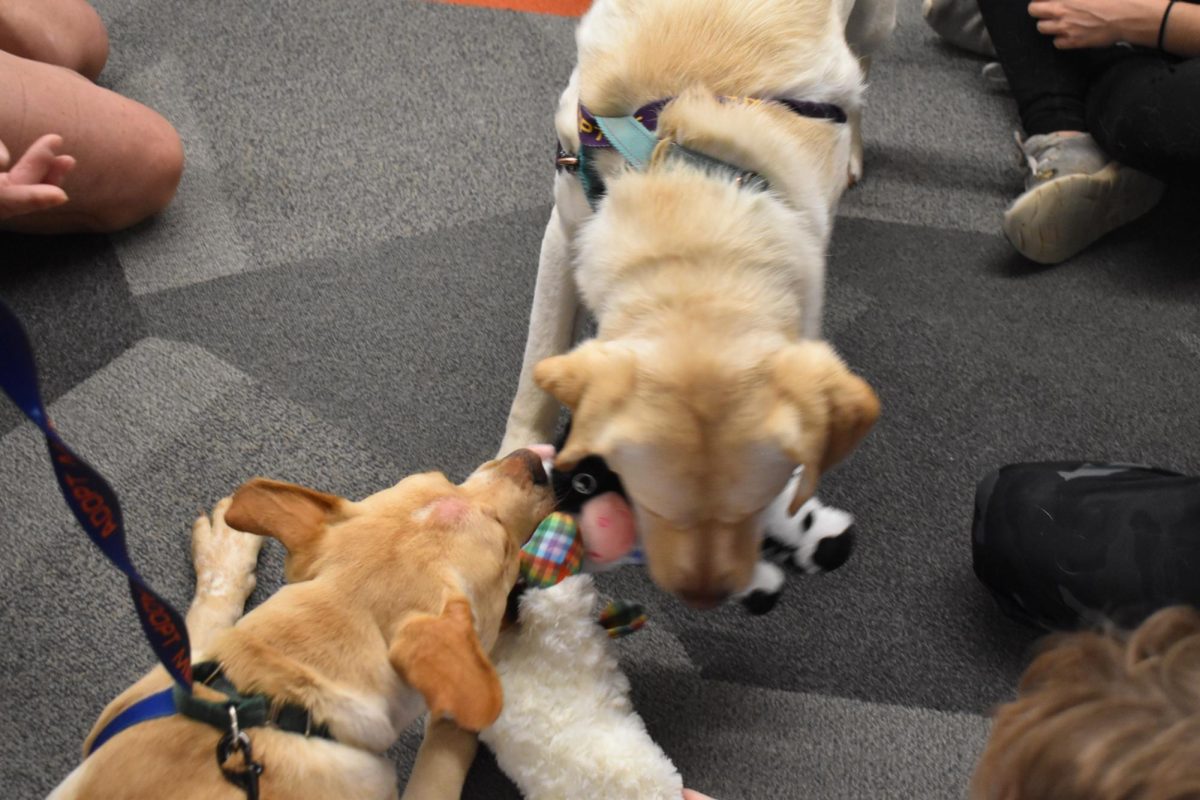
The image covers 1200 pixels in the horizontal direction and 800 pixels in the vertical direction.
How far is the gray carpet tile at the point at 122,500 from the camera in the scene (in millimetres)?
1653

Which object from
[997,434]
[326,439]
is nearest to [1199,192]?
[997,434]

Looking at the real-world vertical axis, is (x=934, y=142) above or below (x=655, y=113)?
below

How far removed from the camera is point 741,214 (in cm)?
141

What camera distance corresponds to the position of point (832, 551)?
5.53ft

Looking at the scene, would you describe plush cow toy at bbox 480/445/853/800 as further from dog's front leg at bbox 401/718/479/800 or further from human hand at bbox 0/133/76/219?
human hand at bbox 0/133/76/219

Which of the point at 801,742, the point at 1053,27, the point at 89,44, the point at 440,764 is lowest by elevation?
the point at 801,742

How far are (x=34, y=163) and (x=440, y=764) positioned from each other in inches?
59.4

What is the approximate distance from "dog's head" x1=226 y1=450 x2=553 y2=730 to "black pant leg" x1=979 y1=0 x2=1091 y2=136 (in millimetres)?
1912

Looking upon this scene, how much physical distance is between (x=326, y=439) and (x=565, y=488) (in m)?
0.67

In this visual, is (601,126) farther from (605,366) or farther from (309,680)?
(309,680)

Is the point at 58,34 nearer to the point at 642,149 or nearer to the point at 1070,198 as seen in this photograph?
the point at 642,149

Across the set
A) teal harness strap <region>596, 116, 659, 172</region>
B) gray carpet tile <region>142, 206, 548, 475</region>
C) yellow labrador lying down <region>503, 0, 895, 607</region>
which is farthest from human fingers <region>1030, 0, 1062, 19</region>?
teal harness strap <region>596, 116, 659, 172</region>

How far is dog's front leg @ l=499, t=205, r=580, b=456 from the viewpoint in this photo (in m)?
1.84

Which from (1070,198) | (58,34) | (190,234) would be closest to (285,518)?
(190,234)
